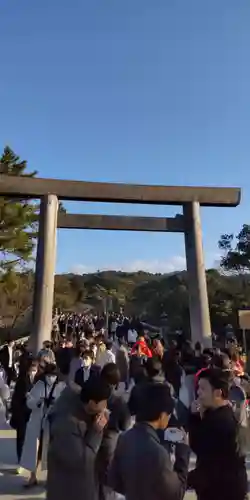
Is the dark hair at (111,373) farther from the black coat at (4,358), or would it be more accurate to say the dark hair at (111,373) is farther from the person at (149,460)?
the black coat at (4,358)

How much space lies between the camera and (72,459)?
2363mm

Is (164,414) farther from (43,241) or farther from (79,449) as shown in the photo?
(43,241)

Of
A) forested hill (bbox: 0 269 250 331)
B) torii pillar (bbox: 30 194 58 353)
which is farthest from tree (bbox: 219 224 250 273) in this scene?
torii pillar (bbox: 30 194 58 353)

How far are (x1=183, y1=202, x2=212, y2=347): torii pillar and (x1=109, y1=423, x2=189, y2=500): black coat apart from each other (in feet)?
29.6

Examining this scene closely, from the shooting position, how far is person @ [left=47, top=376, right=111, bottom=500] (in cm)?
238

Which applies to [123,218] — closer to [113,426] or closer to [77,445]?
[113,426]

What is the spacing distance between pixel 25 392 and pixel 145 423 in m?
3.30

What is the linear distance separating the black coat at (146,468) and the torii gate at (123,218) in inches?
344

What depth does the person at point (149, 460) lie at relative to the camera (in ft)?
5.83

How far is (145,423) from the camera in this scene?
197 cm

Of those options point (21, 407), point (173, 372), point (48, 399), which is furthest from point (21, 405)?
point (173, 372)

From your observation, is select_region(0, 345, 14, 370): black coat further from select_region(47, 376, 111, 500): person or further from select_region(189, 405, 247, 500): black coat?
select_region(189, 405, 247, 500): black coat

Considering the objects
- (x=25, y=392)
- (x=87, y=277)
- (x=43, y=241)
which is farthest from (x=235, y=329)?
(x=87, y=277)

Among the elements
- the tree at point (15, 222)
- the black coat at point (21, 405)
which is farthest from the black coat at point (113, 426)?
the tree at point (15, 222)
